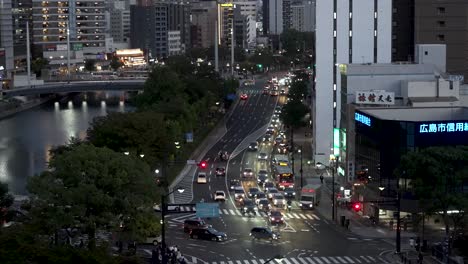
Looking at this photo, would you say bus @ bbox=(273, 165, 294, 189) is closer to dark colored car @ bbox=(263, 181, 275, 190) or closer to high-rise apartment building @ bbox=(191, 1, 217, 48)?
dark colored car @ bbox=(263, 181, 275, 190)

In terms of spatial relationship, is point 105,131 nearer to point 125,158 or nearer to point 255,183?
point 255,183

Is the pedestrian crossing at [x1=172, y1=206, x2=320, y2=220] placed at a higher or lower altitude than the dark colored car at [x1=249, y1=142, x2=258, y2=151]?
lower

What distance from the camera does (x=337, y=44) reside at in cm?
2567

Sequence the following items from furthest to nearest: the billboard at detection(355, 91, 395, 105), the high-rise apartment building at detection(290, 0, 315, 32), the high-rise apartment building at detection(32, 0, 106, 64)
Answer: the high-rise apartment building at detection(290, 0, 315, 32) → the high-rise apartment building at detection(32, 0, 106, 64) → the billboard at detection(355, 91, 395, 105)

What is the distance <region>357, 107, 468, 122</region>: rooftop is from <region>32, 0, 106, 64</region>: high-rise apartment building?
153ft

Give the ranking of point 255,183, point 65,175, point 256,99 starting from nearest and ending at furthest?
1. point 65,175
2. point 255,183
3. point 256,99

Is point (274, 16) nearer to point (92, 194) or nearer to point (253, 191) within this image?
point (253, 191)

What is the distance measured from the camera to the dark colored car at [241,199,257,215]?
62.9 feet

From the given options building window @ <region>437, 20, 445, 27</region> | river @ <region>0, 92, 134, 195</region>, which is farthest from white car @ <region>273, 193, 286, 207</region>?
building window @ <region>437, 20, 445, 27</region>

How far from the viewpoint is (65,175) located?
1480cm

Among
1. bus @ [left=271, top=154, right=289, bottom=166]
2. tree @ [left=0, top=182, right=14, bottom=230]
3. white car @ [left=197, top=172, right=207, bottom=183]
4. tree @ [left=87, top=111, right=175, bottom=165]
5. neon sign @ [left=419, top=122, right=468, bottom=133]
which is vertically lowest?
white car @ [left=197, top=172, right=207, bottom=183]

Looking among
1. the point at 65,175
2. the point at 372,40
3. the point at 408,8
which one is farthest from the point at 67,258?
the point at 408,8

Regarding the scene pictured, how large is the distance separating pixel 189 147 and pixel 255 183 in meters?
5.09

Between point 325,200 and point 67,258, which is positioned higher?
point 67,258
